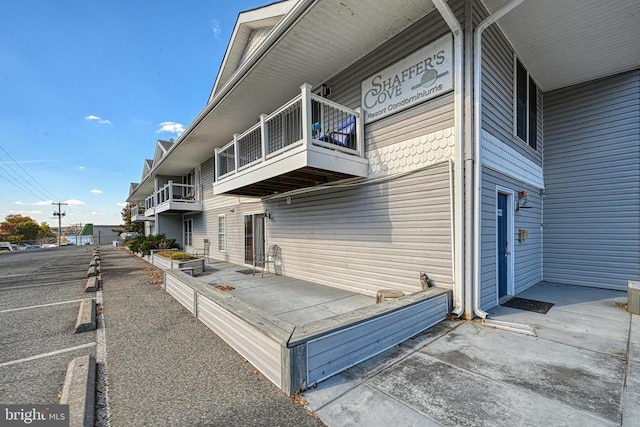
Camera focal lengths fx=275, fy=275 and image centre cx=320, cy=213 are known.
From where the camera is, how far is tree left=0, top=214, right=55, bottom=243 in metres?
39.0

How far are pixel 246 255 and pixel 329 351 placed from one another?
26.8 feet

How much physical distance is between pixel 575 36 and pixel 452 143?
350 centimetres

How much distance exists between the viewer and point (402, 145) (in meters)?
5.19

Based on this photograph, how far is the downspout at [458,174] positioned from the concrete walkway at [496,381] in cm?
57

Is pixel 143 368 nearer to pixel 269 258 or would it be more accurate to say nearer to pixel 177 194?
pixel 269 258

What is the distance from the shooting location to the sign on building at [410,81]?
15.0ft

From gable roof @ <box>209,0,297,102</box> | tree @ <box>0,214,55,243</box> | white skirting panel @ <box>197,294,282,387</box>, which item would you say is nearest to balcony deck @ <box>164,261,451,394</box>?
white skirting panel @ <box>197,294,282,387</box>

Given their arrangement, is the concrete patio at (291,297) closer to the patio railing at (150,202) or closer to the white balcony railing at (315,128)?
the white balcony railing at (315,128)

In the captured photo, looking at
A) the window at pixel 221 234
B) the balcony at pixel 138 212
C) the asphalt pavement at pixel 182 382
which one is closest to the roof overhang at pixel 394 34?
the asphalt pavement at pixel 182 382

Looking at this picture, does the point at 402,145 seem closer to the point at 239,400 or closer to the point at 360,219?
the point at 360,219

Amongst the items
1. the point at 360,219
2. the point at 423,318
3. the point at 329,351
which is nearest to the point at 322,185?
the point at 360,219

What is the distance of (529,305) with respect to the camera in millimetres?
5012

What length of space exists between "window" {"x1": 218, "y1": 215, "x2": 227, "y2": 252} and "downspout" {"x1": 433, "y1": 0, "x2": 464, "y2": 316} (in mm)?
9983

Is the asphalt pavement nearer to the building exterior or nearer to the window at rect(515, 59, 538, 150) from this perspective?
the building exterior
